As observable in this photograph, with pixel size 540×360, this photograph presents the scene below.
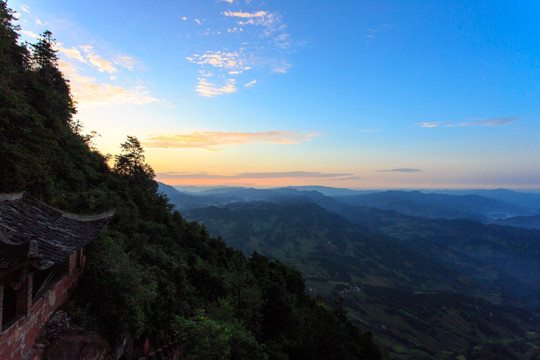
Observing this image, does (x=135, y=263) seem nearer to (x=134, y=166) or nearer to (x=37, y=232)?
(x=37, y=232)

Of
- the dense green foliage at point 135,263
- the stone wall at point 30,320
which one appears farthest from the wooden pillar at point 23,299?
the dense green foliage at point 135,263

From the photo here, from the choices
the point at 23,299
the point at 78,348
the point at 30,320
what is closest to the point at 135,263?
the point at 78,348

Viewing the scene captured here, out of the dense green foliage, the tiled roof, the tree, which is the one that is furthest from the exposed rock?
the tree

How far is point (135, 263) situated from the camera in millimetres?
16531

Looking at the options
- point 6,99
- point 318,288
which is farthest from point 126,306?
point 318,288

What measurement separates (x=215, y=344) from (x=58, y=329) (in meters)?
7.81

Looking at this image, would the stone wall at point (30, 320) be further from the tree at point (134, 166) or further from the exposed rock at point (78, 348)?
the tree at point (134, 166)

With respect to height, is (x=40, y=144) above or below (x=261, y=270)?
above

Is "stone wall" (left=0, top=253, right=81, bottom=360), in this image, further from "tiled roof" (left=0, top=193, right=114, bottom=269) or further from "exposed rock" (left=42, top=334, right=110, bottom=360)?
"tiled roof" (left=0, top=193, right=114, bottom=269)

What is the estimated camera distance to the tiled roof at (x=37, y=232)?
21.5 feet

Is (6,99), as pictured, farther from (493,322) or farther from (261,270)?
(493,322)

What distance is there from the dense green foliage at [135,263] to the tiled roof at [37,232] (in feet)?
9.61

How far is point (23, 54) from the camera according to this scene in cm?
3262

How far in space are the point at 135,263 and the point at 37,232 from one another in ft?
29.4
